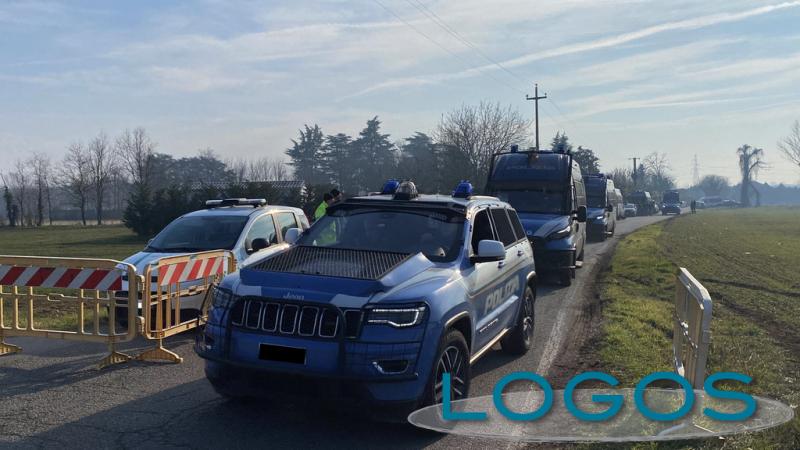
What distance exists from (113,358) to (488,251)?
14.2 feet

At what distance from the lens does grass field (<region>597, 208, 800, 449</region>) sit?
21.7 feet

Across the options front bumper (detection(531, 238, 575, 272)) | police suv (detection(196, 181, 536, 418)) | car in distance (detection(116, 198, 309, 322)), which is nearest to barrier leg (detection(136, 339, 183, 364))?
car in distance (detection(116, 198, 309, 322))

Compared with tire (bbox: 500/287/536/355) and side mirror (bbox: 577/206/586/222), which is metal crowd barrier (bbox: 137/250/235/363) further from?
side mirror (bbox: 577/206/586/222)

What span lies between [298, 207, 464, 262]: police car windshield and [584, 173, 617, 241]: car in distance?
76.0 feet

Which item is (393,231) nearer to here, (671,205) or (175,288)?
(175,288)

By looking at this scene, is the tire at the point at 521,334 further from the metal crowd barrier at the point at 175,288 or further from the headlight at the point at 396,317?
the metal crowd barrier at the point at 175,288

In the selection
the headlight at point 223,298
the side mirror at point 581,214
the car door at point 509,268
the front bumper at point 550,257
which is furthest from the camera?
the side mirror at point 581,214

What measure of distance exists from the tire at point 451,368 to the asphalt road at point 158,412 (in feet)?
1.03

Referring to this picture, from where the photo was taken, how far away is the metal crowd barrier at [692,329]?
5133mm

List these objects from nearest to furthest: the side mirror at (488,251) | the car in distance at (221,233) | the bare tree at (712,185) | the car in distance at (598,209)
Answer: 1. the side mirror at (488,251)
2. the car in distance at (221,233)
3. the car in distance at (598,209)
4. the bare tree at (712,185)

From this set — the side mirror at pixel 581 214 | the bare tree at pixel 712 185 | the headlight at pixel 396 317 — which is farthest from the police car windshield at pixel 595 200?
the bare tree at pixel 712 185

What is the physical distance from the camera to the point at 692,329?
5746mm

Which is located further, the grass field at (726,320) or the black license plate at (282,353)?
the grass field at (726,320)

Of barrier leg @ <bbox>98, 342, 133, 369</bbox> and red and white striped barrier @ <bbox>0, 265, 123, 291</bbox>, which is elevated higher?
red and white striped barrier @ <bbox>0, 265, 123, 291</bbox>
